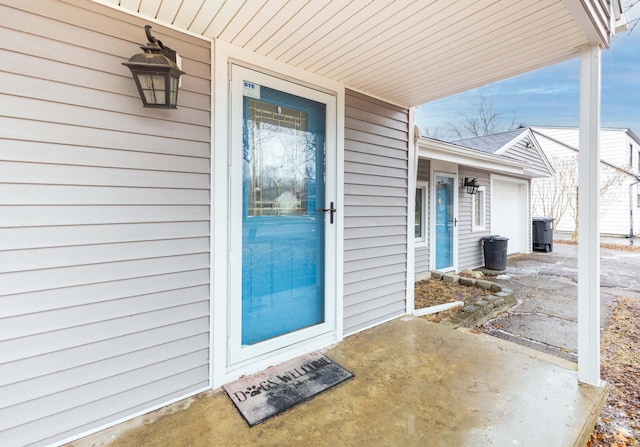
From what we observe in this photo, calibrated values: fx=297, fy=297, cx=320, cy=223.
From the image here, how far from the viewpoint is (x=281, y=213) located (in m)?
2.41

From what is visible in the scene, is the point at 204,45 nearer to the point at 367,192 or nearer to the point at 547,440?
the point at 367,192

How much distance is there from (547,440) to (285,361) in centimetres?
168

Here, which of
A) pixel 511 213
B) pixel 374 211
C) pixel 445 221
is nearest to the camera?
pixel 374 211

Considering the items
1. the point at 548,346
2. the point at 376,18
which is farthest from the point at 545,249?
the point at 376,18

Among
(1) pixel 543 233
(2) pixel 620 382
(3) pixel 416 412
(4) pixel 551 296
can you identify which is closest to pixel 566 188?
(1) pixel 543 233

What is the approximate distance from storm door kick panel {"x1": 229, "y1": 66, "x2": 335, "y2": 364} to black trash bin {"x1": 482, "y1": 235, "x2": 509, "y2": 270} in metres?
5.23

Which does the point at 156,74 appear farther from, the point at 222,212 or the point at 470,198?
the point at 470,198

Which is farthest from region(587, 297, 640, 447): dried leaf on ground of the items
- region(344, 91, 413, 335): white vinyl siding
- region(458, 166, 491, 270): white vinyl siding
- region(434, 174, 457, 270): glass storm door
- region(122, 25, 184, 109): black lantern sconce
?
region(122, 25, 184, 109): black lantern sconce

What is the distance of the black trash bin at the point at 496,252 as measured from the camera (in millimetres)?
6410

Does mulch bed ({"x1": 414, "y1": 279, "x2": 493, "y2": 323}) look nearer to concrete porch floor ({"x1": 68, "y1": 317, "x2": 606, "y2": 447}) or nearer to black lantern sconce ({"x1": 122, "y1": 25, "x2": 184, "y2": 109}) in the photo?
concrete porch floor ({"x1": 68, "y1": 317, "x2": 606, "y2": 447})

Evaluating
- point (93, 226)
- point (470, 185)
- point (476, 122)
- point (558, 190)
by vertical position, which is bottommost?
point (93, 226)

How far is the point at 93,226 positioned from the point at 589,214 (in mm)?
3132

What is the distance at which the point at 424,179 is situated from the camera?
5672 mm

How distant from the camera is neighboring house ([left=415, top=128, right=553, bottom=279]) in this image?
567cm
